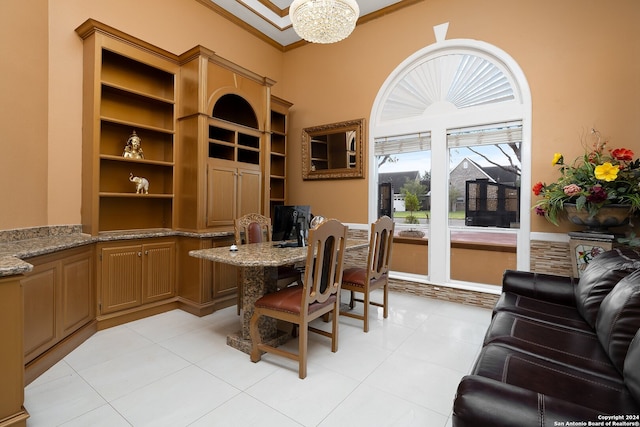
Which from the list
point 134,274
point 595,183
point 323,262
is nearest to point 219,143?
point 134,274

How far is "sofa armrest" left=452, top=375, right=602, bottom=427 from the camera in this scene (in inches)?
32.8

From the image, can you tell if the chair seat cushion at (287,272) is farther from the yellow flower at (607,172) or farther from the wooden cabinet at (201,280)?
the yellow flower at (607,172)

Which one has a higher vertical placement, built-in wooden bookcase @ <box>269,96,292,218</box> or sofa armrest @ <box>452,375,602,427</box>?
built-in wooden bookcase @ <box>269,96,292,218</box>

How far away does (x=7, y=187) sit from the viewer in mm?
2391

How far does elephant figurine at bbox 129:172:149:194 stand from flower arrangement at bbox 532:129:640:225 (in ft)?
13.4

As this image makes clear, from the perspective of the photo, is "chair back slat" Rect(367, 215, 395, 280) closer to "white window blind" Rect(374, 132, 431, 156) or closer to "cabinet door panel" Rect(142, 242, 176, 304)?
"white window blind" Rect(374, 132, 431, 156)

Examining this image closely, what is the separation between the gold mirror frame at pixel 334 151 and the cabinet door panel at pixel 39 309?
338 cm

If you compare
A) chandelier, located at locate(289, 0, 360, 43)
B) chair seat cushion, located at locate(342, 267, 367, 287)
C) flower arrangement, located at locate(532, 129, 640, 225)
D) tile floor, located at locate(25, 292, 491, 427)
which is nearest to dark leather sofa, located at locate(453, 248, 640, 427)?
tile floor, located at locate(25, 292, 491, 427)

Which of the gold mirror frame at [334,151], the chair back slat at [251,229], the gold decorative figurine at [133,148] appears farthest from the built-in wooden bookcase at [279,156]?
the gold decorative figurine at [133,148]

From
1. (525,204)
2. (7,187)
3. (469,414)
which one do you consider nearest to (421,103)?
(525,204)

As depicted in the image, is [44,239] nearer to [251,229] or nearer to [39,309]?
[39,309]

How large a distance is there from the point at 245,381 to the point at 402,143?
3.43 metres

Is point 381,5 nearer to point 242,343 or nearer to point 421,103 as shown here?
point 421,103

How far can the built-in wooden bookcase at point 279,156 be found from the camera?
492 centimetres
